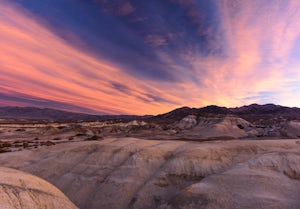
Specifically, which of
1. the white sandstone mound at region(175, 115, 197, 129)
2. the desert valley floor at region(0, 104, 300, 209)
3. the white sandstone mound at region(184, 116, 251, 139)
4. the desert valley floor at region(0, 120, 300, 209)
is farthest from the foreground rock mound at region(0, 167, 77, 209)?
the white sandstone mound at region(175, 115, 197, 129)

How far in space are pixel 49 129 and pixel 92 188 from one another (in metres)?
58.5

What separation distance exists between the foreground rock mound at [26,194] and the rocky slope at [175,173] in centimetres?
390

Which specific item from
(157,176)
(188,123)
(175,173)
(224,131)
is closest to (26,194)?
(157,176)

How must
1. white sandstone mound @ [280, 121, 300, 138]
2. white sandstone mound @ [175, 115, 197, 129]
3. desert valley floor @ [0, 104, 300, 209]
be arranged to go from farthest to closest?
white sandstone mound @ [175, 115, 197, 129]
white sandstone mound @ [280, 121, 300, 138]
desert valley floor @ [0, 104, 300, 209]

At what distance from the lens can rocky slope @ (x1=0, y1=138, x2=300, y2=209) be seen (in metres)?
9.75

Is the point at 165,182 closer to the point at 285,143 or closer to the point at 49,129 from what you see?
the point at 285,143

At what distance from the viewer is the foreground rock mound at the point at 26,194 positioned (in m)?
7.56

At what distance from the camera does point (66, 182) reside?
53.9 feet

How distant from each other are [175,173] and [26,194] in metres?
7.19

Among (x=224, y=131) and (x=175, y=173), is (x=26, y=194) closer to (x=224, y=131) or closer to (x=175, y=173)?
(x=175, y=173)

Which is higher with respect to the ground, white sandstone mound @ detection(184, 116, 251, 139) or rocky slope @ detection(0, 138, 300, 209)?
white sandstone mound @ detection(184, 116, 251, 139)

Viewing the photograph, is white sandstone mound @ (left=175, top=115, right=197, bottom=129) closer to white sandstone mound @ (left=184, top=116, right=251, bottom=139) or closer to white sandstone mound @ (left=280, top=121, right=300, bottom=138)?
white sandstone mound @ (left=184, top=116, right=251, bottom=139)

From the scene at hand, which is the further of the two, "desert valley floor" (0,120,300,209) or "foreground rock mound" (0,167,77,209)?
"desert valley floor" (0,120,300,209)

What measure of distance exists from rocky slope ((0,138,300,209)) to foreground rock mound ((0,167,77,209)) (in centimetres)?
390
